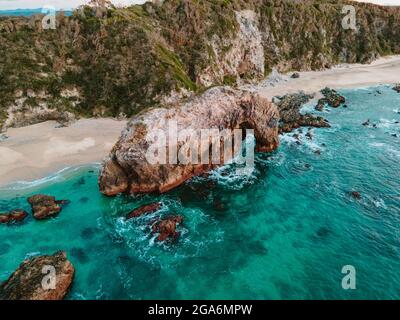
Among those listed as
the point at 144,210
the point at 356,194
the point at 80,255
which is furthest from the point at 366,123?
the point at 80,255

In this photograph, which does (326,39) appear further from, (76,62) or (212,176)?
(212,176)

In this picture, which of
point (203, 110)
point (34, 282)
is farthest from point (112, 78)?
point (34, 282)

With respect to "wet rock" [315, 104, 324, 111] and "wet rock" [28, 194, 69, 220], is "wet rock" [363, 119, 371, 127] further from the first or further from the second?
"wet rock" [28, 194, 69, 220]

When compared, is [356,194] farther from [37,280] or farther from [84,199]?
[37,280]

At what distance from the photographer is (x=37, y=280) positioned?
24.5 meters

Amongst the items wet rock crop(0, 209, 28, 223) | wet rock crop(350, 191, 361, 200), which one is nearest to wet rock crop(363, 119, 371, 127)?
wet rock crop(350, 191, 361, 200)

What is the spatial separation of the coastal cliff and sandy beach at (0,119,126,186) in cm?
392

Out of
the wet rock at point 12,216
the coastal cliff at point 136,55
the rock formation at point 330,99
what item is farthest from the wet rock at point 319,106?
the wet rock at point 12,216

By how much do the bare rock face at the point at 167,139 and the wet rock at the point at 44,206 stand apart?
522 centimetres

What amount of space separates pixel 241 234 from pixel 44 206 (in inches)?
837

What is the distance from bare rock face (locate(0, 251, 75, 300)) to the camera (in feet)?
77.8

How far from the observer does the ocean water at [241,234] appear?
84.4 feet

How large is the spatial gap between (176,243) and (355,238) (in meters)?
16.7

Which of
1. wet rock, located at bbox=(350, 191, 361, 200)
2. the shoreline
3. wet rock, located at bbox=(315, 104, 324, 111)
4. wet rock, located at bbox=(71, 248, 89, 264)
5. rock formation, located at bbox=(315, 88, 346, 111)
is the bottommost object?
wet rock, located at bbox=(71, 248, 89, 264)
